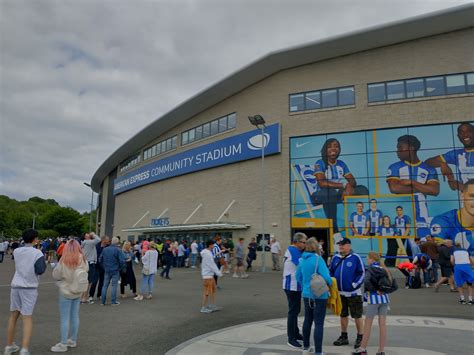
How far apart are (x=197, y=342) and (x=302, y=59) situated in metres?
21.1

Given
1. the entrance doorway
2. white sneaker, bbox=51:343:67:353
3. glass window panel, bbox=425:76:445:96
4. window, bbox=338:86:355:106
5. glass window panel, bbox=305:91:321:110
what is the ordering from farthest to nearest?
glass window panel, bbox=305:91:321:110 → window, bbox=338:86:355:106 → the entrance doorway → glass window panel, bbox=425:76:445:96 → white sneaker, bbox=51:343:67:353

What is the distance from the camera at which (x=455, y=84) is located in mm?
21047

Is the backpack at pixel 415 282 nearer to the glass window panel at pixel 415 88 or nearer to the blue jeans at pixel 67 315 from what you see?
the blue jeans at pixel 67 315

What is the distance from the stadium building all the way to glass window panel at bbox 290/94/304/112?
0.07m

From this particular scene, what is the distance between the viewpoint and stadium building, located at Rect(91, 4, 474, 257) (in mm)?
20766

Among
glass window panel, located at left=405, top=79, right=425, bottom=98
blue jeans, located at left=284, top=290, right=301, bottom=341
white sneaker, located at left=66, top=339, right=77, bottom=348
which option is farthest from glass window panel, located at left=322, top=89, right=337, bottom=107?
white sneaker, located at left=66, top=339, right=77, bottom=348

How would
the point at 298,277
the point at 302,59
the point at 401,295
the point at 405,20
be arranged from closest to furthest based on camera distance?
the point at 298,277 < the point at 401,295 < the point at 405,20 < the point at 302,59

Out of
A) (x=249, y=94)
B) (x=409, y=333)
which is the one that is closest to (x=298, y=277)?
(x=409, y=333)

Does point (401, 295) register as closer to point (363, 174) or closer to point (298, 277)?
point (298, 277)

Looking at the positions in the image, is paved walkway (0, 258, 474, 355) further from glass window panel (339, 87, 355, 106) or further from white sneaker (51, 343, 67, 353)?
glass window panel (339, 87, 355, 106)

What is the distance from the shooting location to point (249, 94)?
27.4 metres

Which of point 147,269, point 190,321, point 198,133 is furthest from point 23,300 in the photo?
point 198,133

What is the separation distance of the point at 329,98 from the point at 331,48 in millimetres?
2888

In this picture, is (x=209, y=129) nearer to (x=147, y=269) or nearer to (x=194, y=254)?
(x=194, y=254)
